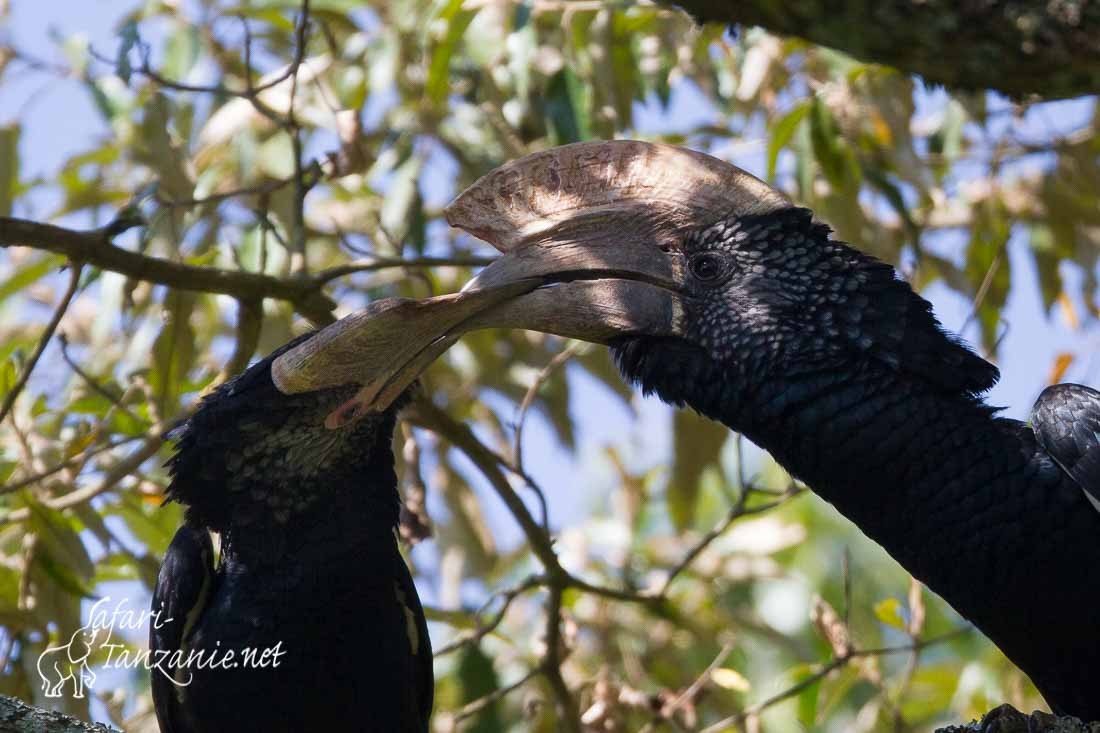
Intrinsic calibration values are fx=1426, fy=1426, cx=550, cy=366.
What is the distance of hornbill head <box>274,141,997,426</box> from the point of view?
3305mm

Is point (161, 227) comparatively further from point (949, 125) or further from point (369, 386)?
point (949, 125)

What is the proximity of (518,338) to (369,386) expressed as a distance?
9.19 feet

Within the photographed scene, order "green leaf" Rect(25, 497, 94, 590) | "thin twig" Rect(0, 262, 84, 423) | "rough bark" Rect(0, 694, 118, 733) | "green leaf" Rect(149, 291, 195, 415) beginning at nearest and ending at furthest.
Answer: "rough bark" Rect(0, 694, 118, 733) → "thin twig" Rect(0, 262, 84, 423) → "green leaf" Rect(25, 497, 94, 590) → "green leaf" Rect(149, 291, 195, 415)

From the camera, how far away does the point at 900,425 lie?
→ 10.7 feet

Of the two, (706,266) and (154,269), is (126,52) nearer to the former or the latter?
(154,269)

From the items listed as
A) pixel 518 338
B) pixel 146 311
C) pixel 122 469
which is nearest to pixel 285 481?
pixel 122 469

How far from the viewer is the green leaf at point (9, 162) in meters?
4.57

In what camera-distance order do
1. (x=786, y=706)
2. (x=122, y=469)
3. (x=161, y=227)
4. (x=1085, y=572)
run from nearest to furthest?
(x=1085, y=572)
(x=122, y=469)
(x=161, y=227)
(x=786, y=706)

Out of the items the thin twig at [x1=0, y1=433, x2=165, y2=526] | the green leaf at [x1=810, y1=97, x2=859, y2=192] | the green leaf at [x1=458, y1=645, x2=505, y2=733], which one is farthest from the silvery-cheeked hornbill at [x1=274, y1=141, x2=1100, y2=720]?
the green leaf at [x1=458, y1=645, x2=505, y2=733]

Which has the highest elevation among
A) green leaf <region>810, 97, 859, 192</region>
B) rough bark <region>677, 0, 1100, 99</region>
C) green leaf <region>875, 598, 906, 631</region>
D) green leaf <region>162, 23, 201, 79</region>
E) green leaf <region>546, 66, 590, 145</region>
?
green leaf <region>162, 23, 201, 79</region>

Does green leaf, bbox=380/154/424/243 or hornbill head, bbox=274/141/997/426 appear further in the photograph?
green leaf, bbox=380/154/424/243

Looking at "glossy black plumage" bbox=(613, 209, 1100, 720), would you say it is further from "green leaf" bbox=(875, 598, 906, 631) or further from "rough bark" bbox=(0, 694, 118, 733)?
"rough bark" bbox=(0, 694, 118, 733)

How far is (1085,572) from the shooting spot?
3.18 metres

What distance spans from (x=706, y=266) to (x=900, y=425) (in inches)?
23.1
